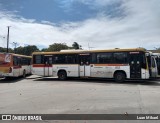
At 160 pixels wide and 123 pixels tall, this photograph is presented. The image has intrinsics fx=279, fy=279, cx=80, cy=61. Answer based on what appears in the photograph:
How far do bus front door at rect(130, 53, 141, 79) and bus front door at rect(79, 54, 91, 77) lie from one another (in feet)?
13.4

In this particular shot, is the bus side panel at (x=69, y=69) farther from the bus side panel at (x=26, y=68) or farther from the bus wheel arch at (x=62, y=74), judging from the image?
the bus side panel at (x=26, y=68)

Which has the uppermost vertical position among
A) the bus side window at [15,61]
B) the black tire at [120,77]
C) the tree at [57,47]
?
the tree at [57,47]

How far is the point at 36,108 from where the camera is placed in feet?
35.9

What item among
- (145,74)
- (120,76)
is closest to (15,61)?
(120,76)

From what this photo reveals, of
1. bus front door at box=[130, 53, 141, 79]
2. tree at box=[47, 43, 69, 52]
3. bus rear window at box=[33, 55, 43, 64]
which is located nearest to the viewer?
bus front door at box=[130, 53, 141, 79]

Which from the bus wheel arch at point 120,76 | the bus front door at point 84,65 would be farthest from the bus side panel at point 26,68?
the bus wheel arch at point 120,76

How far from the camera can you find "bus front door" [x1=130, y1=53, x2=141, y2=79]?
22.5 meters

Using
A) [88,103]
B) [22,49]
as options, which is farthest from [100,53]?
[22,49]

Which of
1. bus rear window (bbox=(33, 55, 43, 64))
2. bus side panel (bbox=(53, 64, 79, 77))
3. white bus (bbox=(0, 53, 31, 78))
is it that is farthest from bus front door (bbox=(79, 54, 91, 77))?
white bus (bbox=(0, 53, 31, 78))

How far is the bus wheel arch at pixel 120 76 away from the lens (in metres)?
23.3

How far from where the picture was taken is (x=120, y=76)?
23391mm

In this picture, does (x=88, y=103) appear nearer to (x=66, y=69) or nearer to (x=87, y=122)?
(x=87, y=122)

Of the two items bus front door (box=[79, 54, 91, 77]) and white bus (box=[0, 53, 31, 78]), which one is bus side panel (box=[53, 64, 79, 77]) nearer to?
bus front door (box=[79, 54, 91, 77])

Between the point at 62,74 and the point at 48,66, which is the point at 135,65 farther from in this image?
the point at 48,66
